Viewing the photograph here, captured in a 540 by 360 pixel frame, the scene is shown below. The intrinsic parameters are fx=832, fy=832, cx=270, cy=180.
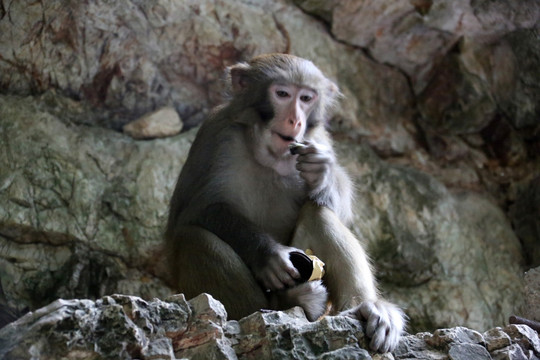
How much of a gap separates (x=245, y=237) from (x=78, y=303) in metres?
1.74

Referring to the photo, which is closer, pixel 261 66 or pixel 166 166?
pixel 261 66

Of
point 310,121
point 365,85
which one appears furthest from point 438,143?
point 310,121

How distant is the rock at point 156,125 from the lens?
21.8ft

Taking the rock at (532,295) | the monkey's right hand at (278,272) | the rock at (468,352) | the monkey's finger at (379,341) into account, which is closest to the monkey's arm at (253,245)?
the monkey's right hand at (278,272)

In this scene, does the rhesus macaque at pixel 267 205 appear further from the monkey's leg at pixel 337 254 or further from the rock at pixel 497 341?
the rock at pixel 497 341

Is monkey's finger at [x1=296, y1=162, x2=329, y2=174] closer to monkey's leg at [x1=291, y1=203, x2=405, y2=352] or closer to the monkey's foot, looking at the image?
monkey's leg at [x1=291, y1=203, x2=405, y2=352]

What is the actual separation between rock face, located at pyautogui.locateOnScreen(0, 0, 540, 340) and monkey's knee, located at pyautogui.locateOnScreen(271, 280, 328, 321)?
1946 mm

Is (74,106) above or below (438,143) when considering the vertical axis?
below

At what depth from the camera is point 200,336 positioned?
3.47 metres

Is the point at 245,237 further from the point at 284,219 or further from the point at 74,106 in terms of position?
the point at 74,106

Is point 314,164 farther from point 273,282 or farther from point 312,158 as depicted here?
point 273,282

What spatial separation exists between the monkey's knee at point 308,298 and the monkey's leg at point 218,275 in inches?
5.3

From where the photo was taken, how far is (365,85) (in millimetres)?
7379

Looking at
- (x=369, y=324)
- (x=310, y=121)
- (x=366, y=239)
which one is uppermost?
(x=310, y=121)
